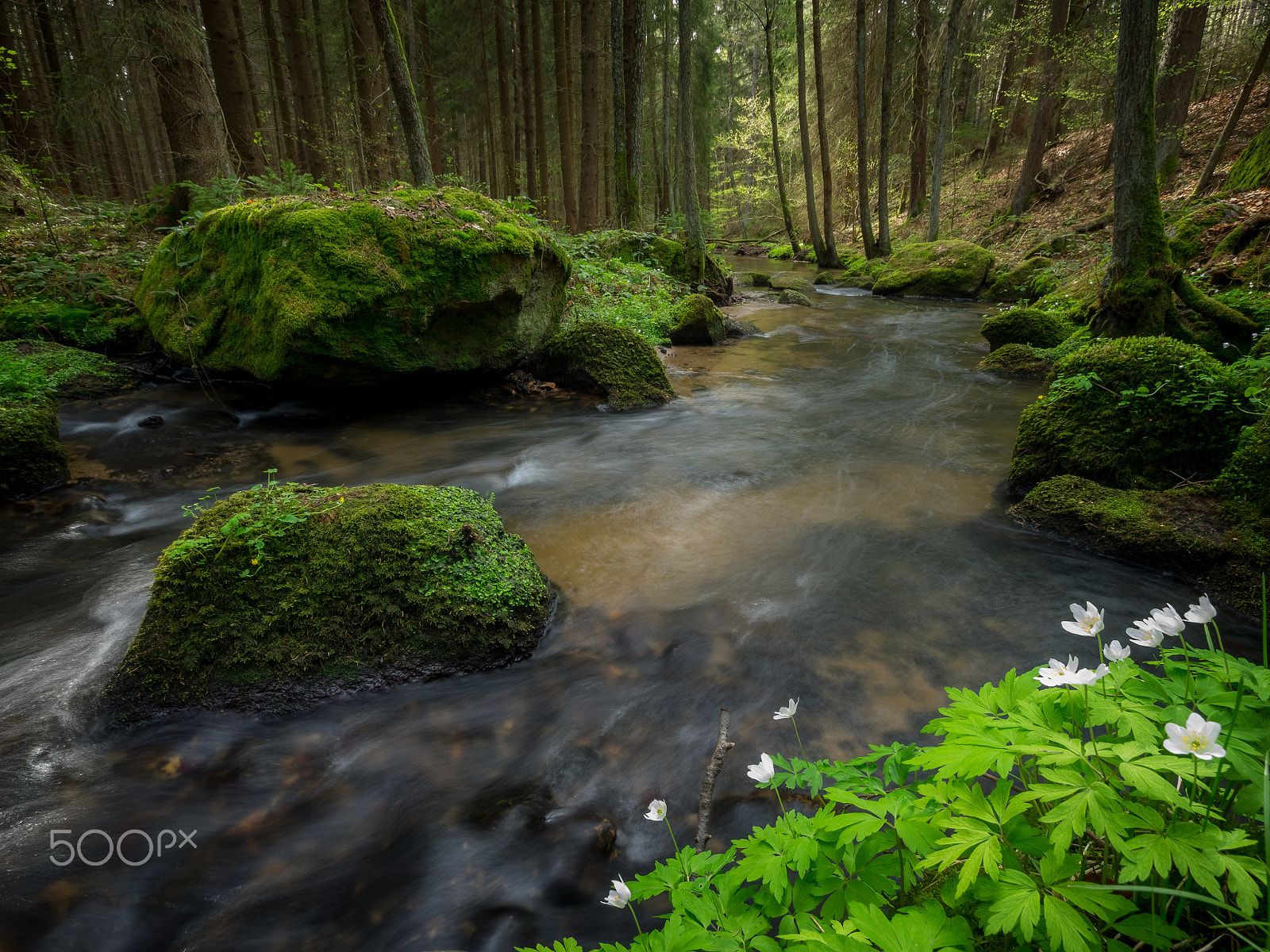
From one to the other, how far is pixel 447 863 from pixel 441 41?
94.5 feet

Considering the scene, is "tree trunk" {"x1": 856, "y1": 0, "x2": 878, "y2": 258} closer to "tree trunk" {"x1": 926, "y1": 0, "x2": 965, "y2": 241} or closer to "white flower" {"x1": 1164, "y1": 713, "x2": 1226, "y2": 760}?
"tree trunk" {"x1": 926, "y1": 0, "x2": 965, "y2": 241}

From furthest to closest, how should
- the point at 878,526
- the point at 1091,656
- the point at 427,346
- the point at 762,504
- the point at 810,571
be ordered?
the point at 427,346 → the point at 762,504 → the point at 878,526 → the point at 810,571 → the point at 1091,656

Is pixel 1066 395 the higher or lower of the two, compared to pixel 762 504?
higher

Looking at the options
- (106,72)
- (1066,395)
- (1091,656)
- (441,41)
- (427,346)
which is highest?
(441,41)

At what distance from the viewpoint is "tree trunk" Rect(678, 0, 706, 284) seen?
12.9 m

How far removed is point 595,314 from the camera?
10883 mm

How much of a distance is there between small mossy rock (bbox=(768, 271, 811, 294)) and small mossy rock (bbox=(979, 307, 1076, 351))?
31.0 feet

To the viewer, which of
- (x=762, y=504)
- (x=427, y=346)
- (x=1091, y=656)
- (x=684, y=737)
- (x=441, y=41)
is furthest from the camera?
(x=441, y=41)

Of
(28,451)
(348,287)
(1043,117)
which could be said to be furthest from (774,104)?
(28,451)

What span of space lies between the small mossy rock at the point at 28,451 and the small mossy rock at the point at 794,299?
16.1m

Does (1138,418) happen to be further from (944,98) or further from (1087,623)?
(944,98)

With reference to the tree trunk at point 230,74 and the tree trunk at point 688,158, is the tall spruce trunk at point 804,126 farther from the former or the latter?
the tree trunk at point 230,74

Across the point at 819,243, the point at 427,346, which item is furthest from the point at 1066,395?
the point at 819,243

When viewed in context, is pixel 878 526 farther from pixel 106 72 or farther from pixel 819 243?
pixel 819 243
